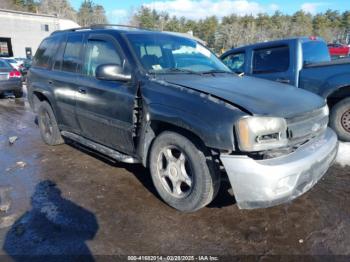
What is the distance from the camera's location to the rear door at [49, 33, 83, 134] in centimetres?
447

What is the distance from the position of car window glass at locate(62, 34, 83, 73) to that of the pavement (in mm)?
1497

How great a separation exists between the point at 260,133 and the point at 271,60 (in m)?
4.14

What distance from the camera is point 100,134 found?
4141mm

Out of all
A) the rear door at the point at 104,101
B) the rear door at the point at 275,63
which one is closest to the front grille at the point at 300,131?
the rear door at the point at 104,101

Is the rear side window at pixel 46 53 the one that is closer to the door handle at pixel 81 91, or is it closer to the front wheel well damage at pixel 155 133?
the door handle at pixel 81 91

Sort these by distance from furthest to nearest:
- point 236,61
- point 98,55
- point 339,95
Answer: point 236,61 < point 339,95 < point 98,55

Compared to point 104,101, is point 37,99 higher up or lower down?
lower down

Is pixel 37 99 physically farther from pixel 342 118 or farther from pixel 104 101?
pixel 342 118

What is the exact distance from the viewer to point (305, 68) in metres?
5.80

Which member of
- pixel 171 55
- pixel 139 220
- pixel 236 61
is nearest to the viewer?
pixel 139 220

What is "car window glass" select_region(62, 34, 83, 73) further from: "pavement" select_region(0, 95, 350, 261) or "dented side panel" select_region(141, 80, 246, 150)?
"dented side panel" select_region(141, 80, 246, 150)

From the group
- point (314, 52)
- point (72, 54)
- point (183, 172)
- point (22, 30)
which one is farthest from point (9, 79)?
point (22, 30)

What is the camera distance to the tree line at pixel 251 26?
250ft

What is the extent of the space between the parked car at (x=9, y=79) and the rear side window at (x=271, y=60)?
30.3 ft
